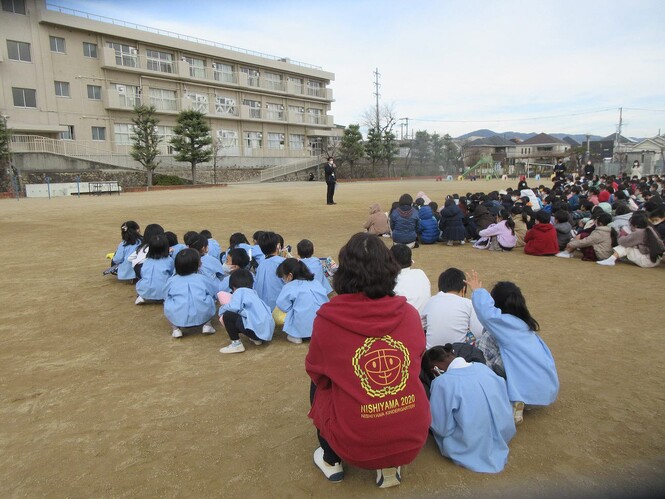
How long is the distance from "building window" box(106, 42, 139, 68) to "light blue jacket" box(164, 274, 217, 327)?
33.0 metres

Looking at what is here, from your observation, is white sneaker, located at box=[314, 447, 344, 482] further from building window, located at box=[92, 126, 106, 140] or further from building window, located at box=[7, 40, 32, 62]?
building window, located at box=[92, 126, 106, 140]

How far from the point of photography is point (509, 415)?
2.46 meters

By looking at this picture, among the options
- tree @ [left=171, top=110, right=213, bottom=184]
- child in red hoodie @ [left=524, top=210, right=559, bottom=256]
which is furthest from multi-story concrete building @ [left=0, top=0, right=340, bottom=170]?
child in red hoodie @ [left=524, top=210, right=559, bottom=256]

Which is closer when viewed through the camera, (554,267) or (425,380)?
(425,380)

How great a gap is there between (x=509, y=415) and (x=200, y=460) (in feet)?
5.58

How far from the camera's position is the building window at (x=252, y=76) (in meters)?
40.4

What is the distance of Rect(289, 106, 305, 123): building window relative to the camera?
44.1m

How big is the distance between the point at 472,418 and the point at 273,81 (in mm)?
44135

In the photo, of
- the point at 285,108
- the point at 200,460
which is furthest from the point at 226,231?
the point at 285,108

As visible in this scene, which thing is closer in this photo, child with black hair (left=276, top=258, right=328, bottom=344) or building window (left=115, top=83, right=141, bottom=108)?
child with black hair (left=276, top=258, right=328, bottom=344)

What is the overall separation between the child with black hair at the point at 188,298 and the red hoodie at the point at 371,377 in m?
2.50

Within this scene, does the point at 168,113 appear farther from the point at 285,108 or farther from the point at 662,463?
the point at 662,463

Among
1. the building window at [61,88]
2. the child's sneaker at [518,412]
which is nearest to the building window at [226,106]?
the building window at [61,88]

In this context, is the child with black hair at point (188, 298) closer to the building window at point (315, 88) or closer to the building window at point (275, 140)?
the building window at point (275, 140)
